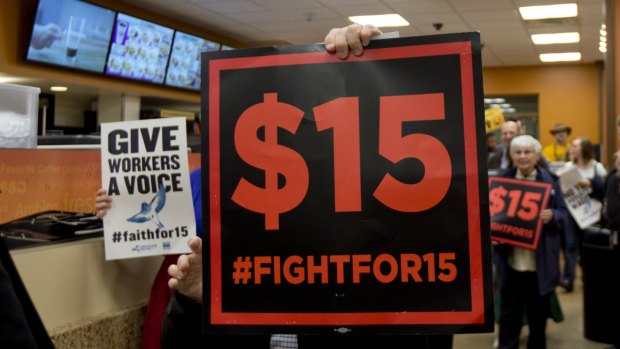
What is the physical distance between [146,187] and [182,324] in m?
0.67

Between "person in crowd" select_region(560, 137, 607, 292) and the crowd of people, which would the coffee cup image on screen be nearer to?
the crowd of people

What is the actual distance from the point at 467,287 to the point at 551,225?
3051 millimetres

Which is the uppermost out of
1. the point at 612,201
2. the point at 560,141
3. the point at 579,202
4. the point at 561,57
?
the point at 561,57

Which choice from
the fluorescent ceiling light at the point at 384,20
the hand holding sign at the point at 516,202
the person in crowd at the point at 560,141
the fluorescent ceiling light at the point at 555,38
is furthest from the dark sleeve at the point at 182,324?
the fluorescent ceiling light at the point at 555,38

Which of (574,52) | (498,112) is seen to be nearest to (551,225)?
(498,112)

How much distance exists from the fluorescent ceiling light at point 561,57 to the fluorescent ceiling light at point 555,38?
1.22 m

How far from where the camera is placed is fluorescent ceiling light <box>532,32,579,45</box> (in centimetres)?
1030

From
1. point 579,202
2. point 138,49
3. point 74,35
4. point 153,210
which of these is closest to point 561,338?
point 579,202

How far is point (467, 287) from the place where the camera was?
3.96 feet

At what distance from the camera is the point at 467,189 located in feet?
4.00

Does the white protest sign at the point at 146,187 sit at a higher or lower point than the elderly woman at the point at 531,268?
higher

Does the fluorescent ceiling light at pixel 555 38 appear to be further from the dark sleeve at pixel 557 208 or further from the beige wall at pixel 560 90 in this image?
the dark sleeve at pixel 557 208

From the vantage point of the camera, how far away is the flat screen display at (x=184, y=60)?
364 inches

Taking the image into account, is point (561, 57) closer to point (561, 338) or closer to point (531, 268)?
point (561, 338)
